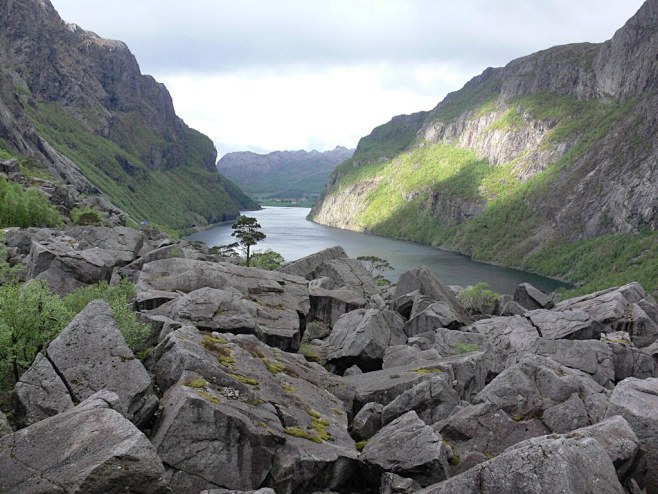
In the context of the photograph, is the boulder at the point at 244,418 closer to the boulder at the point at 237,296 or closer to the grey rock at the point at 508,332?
the boulder at the point at 237,296

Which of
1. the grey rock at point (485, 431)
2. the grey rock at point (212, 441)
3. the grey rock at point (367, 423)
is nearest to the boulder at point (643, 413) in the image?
the grey rock at point (485, 431)

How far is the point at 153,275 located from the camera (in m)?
33.8

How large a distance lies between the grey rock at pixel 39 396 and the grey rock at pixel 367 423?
9.76 metres

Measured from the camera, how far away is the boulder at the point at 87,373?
13.6 m

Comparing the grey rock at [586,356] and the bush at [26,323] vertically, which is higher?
the bush at [26,323]

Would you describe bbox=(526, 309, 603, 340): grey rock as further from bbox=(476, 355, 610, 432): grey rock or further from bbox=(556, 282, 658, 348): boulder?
bbox=(476, 355, 610, 432): grey rock

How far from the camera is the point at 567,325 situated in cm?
4109

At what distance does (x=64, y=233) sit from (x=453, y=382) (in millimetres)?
40441

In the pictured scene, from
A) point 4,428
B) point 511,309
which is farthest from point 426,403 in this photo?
point 511,309

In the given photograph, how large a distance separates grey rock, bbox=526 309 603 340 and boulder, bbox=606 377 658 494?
2313 centimetres

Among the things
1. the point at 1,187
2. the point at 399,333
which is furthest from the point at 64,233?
the point at 399,333

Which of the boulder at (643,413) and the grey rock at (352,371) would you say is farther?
the grey rock at (352,371)

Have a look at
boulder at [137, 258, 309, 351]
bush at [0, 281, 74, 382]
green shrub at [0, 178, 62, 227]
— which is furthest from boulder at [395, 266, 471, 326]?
green shrub at [0, 178, 62, 227]

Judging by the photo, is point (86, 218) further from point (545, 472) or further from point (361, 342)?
point (545, 472)
